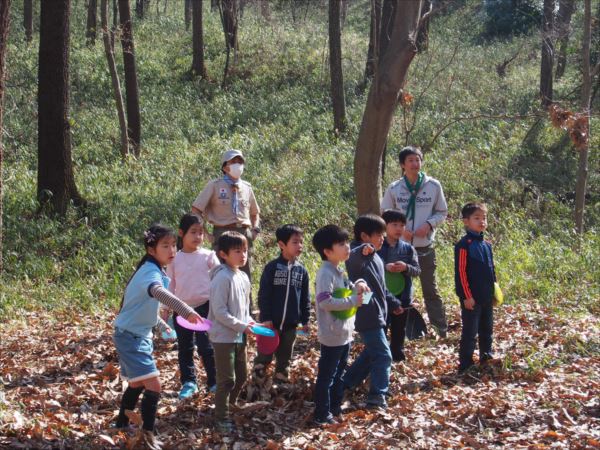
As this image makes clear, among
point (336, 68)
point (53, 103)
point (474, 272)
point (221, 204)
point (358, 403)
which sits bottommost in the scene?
point (358, 403)

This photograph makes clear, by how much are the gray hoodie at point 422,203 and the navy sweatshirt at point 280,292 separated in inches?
88.3

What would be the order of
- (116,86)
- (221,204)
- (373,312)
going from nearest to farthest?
1. (373,312)
2. (221,204)
3. (116,86)

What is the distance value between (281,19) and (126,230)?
1006 inches

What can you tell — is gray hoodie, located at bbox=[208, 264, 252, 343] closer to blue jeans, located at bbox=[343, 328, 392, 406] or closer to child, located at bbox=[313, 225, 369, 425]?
child, located at bbox=[313, 225, 369, 425]

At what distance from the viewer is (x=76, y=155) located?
18.5 m

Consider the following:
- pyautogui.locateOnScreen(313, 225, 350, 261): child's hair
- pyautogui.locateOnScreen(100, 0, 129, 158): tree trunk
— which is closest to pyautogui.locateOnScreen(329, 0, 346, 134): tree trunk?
pyautogui.locateOnScreen(100, 0, 129, 158): tree trunk

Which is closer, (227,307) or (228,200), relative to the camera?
(227,307)

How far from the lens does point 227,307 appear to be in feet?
19.4

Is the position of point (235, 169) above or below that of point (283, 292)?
above

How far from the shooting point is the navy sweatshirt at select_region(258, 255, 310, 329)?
675 centimetres

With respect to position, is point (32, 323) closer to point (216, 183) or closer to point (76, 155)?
point (216, 183)

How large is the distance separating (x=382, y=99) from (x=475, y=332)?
9.12ft

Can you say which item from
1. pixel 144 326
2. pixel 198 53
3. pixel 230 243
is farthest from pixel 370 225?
pixel 198 53

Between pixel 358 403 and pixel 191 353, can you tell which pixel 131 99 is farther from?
pixel 358 403
